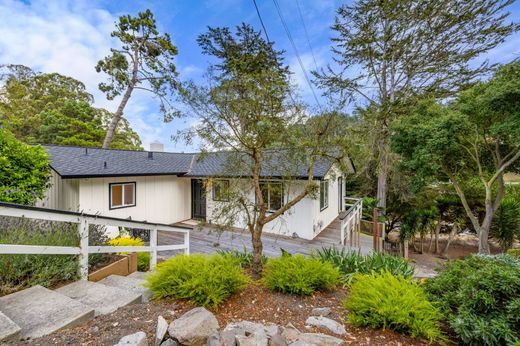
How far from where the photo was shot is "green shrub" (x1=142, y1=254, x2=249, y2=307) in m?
2.57

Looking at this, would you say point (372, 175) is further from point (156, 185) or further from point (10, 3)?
point (10, 3)

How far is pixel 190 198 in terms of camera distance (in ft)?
39.1

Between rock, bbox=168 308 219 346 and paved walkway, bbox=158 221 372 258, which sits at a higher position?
rock, bbox=168 308 219 346

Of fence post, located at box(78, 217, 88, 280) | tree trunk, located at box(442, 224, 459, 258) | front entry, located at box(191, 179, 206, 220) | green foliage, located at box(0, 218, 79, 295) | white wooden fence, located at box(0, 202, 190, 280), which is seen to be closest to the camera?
white wooden fence, located at box(0, 202, 190, 280)

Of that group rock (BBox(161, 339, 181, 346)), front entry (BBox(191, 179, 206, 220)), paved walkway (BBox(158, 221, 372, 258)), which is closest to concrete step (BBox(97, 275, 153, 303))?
rock (BBox(161, 339, 181, 346))

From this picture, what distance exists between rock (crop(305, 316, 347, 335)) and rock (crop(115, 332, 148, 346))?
156 cm

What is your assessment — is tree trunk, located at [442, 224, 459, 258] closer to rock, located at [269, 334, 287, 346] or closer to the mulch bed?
the mulch bed

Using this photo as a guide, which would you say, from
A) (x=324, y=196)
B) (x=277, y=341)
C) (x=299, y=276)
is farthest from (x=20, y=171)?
(x=324, y=196)

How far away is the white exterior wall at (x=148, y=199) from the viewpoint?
8.27 meters

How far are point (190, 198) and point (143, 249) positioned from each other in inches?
306

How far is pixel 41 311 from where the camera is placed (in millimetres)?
2074

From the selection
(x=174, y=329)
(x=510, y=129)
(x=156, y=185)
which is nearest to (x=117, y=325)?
(x=174, y=329)

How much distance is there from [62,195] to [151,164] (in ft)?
11.1

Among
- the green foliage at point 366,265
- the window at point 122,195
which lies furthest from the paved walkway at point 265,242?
the green foliage at point 366,265
